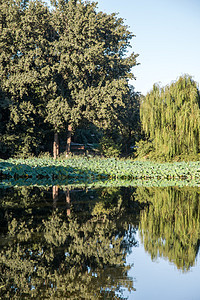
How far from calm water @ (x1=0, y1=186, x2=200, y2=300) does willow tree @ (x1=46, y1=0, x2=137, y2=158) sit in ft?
68.4

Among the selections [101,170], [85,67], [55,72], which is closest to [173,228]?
[101,170]

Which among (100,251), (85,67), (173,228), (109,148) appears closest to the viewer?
(100,251)

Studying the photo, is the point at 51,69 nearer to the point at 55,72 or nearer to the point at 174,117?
the point at 55,72

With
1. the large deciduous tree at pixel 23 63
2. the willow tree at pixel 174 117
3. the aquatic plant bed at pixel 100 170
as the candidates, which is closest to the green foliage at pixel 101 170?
the aquatic plant bed at pixel 100 170

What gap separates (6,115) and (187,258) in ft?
96.6

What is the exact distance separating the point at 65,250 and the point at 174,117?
20362 millimetres

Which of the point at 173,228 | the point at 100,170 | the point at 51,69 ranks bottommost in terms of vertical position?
the point at 173,228

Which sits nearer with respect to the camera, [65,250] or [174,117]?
[65,250]

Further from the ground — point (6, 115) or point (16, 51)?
point (16, 51)

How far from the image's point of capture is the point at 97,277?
4.55 meters

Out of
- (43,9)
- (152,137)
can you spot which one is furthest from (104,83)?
(152,137)

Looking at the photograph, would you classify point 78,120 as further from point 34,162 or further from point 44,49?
point 34,162

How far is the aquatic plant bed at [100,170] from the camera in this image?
2195 cm

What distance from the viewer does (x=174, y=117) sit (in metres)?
25.0
